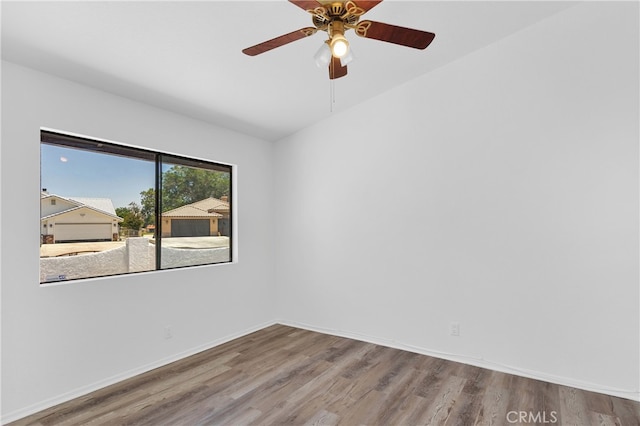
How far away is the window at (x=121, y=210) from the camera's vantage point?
2.65 meters

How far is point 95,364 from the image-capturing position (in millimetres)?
2691

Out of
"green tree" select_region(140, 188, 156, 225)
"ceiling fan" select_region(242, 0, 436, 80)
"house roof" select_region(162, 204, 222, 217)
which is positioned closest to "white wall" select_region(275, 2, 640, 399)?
"house roof" select_region(162, 204, 222, 217)

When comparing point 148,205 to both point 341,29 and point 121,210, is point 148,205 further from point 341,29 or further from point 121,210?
point 341,29

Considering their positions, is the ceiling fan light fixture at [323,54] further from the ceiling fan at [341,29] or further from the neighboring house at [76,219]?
the neighboring house at [76,219]

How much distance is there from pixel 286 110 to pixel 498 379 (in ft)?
11.0

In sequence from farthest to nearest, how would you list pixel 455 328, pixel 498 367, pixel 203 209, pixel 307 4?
1. pixel 203 209
2. pixel 455 328
3. pixel 498 367
4. pixel 307 4

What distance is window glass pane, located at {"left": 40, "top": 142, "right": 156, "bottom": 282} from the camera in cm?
262

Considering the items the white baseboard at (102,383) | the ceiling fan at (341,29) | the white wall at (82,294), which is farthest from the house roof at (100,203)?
the ceiling fan at (341,29)

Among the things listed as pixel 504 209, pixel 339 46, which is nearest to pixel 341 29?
pixel 339 46

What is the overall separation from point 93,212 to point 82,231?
7.2 inches

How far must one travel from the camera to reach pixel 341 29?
170 centimetres

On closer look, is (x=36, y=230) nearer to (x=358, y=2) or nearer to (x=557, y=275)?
(x=358, y=2)

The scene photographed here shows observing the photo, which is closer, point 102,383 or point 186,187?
point 102,383

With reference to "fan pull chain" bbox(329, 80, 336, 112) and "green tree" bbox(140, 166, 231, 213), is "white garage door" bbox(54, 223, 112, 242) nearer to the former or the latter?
"green tree" bbox(140, 166, 231, 213)
